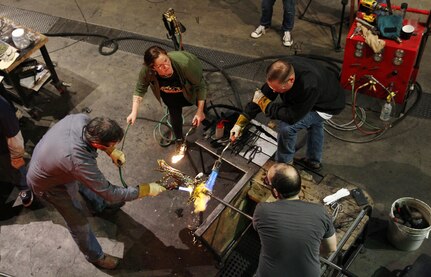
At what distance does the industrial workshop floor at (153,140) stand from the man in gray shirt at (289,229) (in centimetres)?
151

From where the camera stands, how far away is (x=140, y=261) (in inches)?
187

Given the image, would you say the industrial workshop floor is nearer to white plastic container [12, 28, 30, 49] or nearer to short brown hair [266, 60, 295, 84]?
white plastic container [12, 28, 30, 49]

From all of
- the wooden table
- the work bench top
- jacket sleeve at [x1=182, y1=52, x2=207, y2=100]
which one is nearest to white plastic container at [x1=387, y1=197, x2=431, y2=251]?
the work bench top

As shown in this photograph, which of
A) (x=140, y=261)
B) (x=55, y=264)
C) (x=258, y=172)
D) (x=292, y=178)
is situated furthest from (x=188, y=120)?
(x=292, y=178)

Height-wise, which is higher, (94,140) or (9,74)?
(94,140)

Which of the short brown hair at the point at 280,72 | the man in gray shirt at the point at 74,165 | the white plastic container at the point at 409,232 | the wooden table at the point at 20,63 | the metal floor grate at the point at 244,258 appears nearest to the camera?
the man in gray shirt at the point at 74,165

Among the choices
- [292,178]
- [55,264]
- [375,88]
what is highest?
[292,178]

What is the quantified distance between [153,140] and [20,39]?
212 cm

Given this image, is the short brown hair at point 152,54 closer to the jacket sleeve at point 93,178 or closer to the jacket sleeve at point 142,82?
the jacket sleeve at point 142,82

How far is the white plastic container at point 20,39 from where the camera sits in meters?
5.56

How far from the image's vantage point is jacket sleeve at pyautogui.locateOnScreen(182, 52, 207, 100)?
4359 mm

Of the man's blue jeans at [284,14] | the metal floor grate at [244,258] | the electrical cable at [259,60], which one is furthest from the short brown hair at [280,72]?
the man's blue jeans at [284,14]

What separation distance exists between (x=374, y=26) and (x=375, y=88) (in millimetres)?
805

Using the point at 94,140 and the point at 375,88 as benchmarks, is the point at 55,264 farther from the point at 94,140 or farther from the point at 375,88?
the point at 375,88
